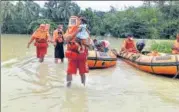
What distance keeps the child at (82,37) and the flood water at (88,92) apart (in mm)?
874

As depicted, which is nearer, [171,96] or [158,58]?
[171,96]

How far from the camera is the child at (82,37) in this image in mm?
7383

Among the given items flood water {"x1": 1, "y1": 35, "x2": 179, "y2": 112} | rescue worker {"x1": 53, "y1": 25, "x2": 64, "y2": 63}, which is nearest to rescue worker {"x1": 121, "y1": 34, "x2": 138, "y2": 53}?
rescue worker {"x1": 53, "y1": 25, "x2": 64, "y2": 63}

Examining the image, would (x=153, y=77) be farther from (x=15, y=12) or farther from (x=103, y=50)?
(x=15, y=12)

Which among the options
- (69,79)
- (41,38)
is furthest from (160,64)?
(41,38)

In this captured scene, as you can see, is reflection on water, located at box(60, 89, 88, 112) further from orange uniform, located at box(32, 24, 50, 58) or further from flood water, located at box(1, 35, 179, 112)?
orange uniform, located at box(32, 24, 50, 58)

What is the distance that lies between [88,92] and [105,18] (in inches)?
1294

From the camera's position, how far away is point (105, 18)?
39812 millimetres

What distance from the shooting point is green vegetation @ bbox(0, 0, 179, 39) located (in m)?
29.4

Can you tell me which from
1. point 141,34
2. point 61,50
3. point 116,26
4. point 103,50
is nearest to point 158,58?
point 103,50

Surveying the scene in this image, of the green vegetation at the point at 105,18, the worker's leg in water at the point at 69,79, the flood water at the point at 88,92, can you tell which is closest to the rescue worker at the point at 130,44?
the flood water at the point at 88,92

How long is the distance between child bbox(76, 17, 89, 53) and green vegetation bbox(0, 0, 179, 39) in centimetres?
1916

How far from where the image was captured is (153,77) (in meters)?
9.77

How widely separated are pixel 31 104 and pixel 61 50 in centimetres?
573
